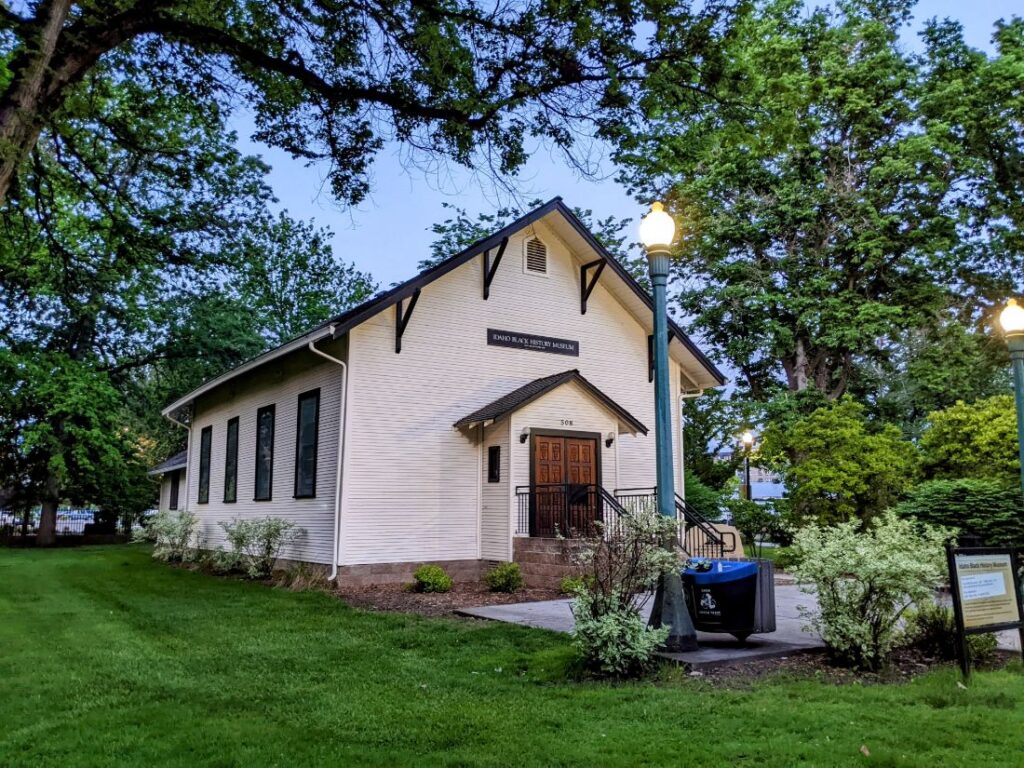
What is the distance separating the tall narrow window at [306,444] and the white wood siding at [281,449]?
0.16m

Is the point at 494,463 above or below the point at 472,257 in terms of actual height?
below

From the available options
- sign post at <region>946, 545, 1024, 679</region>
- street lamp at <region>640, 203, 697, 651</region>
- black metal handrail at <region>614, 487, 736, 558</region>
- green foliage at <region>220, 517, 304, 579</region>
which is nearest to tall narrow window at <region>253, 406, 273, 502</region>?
green foliage at <region>220, 517, 304, 579</region>

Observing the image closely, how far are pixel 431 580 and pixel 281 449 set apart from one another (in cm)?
497

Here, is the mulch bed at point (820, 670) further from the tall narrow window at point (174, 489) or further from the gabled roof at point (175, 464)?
the tall narrow window at point (174, 489)

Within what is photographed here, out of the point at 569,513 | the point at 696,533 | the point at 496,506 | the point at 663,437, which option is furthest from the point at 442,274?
the point at 663,437

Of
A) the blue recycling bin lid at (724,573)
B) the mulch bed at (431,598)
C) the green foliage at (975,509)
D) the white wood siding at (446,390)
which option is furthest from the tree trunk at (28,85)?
the green foliage at (975,509)

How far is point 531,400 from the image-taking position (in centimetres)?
1341

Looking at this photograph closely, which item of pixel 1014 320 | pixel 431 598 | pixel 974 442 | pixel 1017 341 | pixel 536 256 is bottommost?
pixel 431 598

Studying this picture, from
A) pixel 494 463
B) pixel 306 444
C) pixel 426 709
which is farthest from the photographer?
pixel 306 444

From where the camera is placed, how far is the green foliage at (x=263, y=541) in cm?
1420

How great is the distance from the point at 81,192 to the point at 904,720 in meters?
8.80

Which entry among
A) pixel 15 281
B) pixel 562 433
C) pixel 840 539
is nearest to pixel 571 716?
pixel 840 539

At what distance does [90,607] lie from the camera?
10703mm

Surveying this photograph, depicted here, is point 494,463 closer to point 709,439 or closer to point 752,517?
point 752,517
